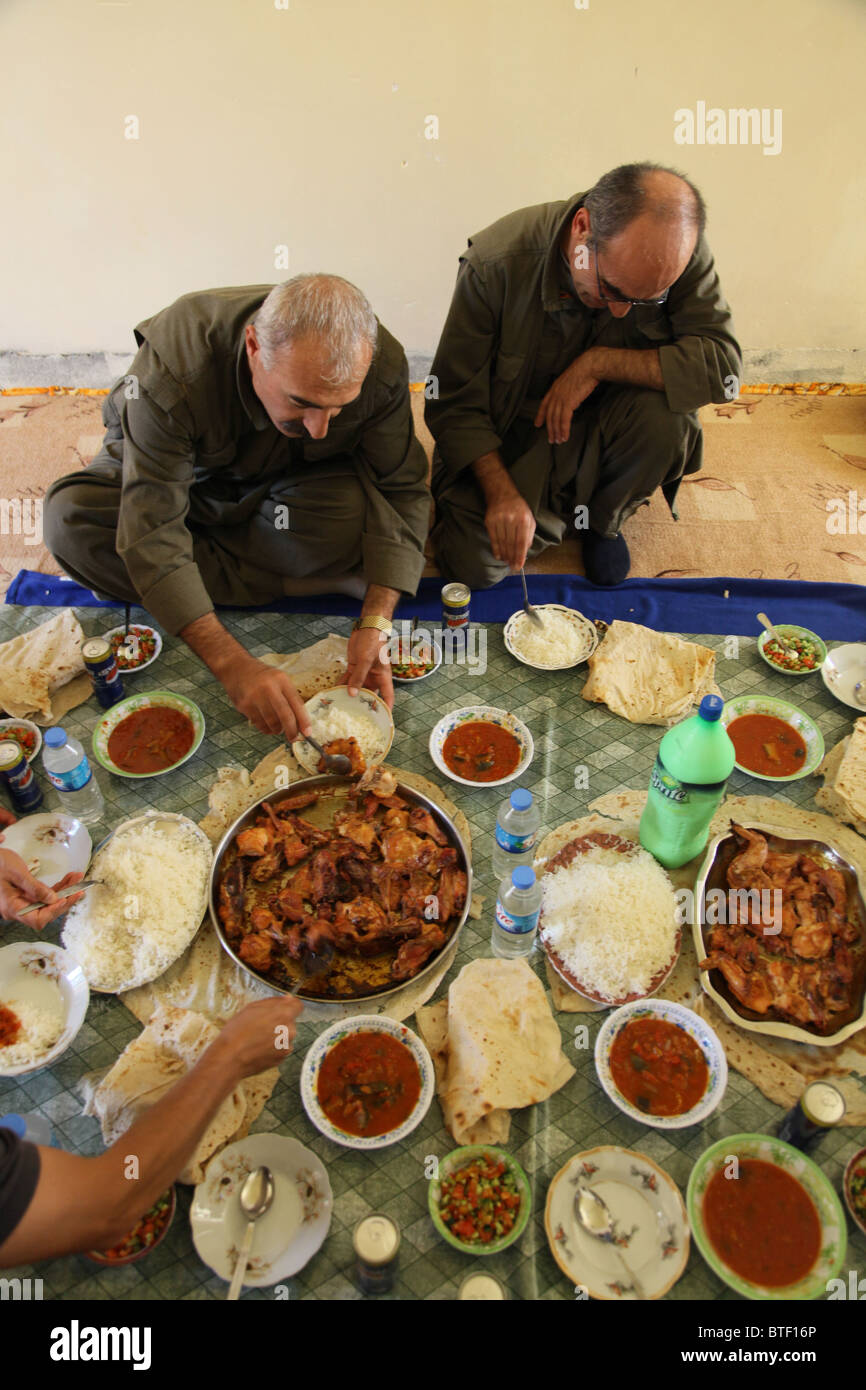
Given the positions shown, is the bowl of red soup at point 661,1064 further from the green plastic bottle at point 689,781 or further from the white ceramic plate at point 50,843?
the white ceramic plate at point 50,843

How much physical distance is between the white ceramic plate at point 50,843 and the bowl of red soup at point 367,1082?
3.13 ft

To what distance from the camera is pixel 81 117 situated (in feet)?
12.8

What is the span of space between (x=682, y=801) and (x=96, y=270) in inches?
158

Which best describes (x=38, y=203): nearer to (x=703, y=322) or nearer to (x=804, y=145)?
(x=703, y=322)

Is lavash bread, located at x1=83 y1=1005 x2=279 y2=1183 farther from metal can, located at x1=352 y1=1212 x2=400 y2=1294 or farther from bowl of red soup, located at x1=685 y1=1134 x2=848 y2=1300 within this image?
bowl of red soup, located at x1=685 y1=1134 x2=848 y2=1300

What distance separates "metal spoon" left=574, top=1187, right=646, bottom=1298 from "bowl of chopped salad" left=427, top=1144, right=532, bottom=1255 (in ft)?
0.38

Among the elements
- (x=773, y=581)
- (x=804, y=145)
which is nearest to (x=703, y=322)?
(x=773, y=581)

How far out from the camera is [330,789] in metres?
2.74

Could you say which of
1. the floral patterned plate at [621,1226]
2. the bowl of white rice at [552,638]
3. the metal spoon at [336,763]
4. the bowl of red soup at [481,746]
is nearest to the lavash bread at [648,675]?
the bowl of white rice at [552,638]

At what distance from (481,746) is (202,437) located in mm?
1400

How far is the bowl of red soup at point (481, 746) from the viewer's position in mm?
2801

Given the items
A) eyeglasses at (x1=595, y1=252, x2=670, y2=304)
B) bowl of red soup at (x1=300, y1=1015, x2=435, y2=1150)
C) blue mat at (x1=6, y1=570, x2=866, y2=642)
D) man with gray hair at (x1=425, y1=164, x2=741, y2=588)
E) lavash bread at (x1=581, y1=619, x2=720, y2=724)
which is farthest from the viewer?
blue mat at (x1=6, y1=570, x2=866, y2=642)

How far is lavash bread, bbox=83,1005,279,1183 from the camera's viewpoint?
2.05m

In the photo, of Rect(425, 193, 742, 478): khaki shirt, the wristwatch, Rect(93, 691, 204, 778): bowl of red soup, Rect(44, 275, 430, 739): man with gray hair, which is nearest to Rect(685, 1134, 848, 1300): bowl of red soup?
Rect(44, 275, 430, 739): man with gray hair
